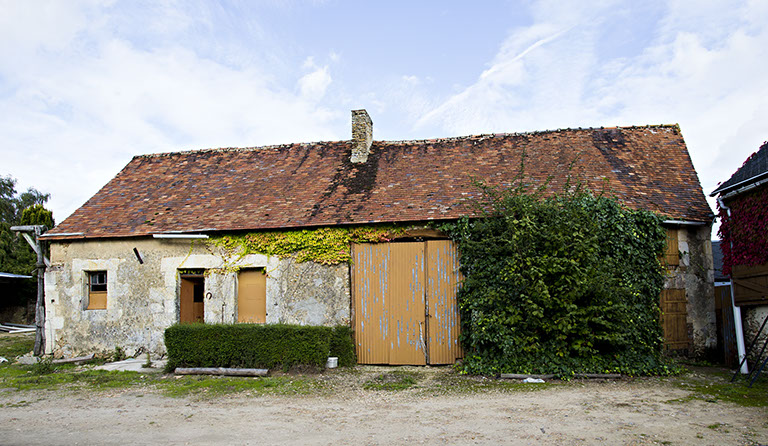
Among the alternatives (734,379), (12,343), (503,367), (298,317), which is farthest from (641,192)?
(12,343)

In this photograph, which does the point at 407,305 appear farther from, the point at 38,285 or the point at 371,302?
the point at 38,285

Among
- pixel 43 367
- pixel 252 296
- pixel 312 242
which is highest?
pixel 312 242

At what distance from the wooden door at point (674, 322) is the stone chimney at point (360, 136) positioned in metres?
7.74

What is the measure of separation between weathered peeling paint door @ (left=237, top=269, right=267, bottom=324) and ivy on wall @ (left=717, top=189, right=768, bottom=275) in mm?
9283

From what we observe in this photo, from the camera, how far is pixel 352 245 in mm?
10992

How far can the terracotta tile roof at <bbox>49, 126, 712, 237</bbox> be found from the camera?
36.7ft

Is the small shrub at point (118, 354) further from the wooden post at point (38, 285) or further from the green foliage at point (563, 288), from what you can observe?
the green foliage at point (563, 288)

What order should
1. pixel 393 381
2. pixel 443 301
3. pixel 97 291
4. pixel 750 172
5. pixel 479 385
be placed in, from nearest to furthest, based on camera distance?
1. pixel 479 385
2. pixel 750 172
3. pixel 393 381
4. pixel 443 301
5. pixel 97 291

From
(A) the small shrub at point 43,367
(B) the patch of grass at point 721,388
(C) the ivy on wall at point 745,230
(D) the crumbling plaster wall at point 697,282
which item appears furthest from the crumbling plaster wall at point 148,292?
(C) the ivy on wall at point 745,230

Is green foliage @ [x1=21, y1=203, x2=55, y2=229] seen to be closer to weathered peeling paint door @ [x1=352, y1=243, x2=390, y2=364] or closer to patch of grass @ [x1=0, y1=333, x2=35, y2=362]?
patch of grass @ [x1=0, y1=333, x2=35, y2=362]

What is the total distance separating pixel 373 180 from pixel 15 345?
11.6 meters

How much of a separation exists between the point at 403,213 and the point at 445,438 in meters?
5.89

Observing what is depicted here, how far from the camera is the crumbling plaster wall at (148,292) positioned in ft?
36.2

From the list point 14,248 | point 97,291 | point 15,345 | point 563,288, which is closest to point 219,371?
point 97,291
